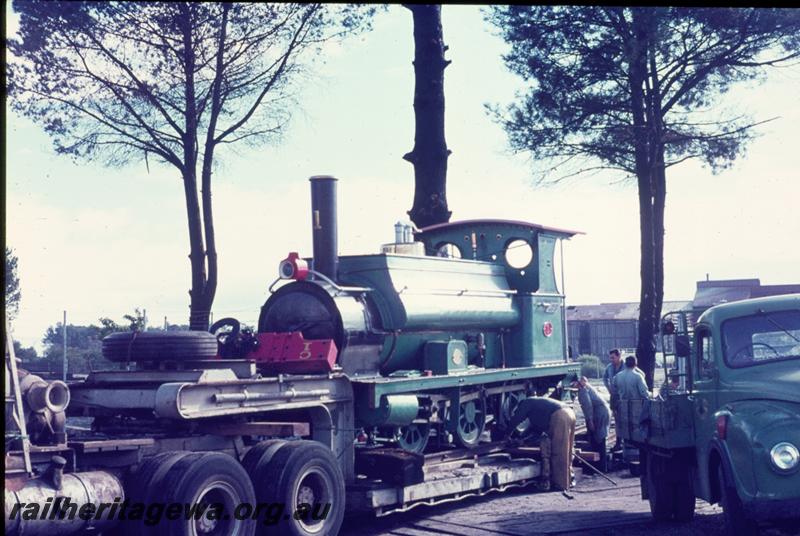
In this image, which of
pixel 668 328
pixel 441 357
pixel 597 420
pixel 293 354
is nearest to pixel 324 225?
pixel 293 354

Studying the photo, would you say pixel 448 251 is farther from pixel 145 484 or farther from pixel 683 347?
pixel 145 484

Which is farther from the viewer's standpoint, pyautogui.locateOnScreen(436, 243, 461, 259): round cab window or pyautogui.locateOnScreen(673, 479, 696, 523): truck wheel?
pyautogui.locateOnScreen(436, 243, 461, 259): round cab window

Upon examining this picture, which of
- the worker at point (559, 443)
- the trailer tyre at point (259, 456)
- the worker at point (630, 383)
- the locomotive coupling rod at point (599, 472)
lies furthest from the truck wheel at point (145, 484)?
the worker at point (630, 383)

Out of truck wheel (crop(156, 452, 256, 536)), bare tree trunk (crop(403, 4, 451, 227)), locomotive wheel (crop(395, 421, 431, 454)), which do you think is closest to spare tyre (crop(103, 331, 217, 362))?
truck wheel (crop(156, 452, 256, 536))

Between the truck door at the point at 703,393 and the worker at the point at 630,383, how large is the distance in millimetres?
3970

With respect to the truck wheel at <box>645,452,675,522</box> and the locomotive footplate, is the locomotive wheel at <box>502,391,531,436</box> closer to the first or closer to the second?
the locomotive footplate

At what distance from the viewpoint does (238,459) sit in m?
9.03

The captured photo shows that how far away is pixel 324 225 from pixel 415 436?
2.71 m

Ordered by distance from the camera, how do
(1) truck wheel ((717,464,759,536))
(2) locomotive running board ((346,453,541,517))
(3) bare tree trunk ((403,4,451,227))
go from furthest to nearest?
(3) bare tree trunk ((403,4,451,227)), (2) locomotive running board ((346,453,541,517)), (1) truck wheel ((717,464,759,536))

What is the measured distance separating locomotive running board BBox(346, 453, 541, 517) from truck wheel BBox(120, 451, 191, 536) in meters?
2.71

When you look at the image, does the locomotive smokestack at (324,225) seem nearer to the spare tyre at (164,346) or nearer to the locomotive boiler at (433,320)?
the locomotive boiler at (433,320)

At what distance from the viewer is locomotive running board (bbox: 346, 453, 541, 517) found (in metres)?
10.2

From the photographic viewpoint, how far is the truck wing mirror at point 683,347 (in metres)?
9.51

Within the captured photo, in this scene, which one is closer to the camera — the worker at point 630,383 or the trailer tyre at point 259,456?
the trailer tyre at point 259,456
